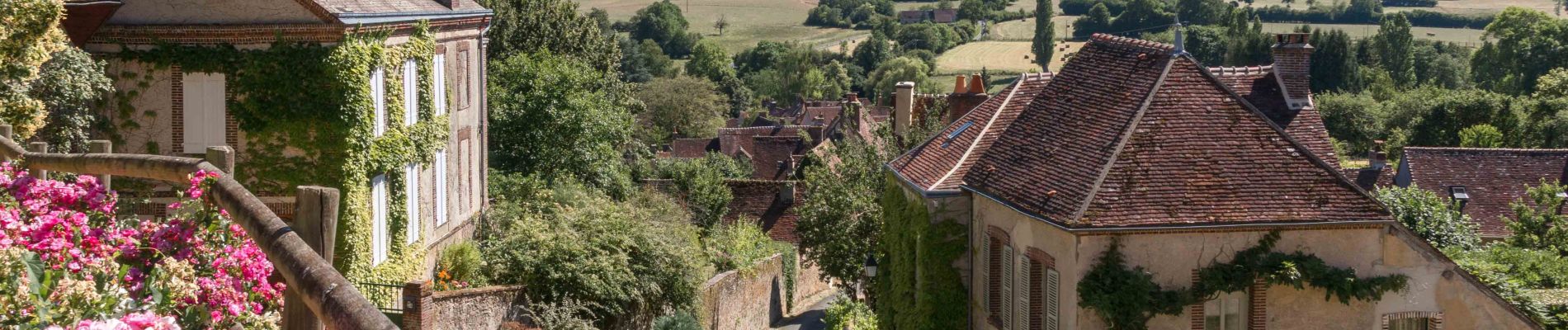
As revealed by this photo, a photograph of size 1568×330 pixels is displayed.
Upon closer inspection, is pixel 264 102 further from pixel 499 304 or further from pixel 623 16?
pixel 623 16

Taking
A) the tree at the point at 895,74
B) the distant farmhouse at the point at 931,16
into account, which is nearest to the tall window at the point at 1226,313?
the tree at the point at 895,74

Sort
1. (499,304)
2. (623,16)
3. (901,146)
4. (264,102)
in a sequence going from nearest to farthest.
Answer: (264,102) → (499,304) → (901,146) → (623,16)

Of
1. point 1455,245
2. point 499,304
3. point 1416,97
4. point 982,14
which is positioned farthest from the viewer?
point 982,14

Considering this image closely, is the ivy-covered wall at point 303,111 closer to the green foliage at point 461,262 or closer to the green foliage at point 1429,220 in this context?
the green foliage at point 461,262

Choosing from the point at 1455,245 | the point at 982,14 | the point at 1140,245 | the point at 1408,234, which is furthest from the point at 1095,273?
the point at 982,14

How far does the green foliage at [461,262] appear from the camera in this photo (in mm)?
24995

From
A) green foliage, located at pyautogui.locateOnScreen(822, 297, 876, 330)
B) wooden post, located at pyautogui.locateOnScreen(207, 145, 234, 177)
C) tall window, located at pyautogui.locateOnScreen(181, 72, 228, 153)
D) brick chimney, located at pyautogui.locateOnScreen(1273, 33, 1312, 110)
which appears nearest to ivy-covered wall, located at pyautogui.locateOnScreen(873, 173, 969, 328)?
brick chimney, located at pyautogui.locateOnScreen(1273, 33, 1312, 110)

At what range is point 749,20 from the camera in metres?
184

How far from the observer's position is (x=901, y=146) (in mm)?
33562

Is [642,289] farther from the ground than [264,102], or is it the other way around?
[264,102]

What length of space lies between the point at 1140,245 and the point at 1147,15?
132 metres

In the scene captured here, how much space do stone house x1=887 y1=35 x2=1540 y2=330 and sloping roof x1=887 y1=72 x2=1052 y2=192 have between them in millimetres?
1415

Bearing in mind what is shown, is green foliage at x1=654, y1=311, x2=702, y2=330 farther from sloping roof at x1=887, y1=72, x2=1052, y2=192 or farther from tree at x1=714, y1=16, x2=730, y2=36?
tree at x1=714, y1=16, x2=730, y2=36

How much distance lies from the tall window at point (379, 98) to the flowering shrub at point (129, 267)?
471 inches
